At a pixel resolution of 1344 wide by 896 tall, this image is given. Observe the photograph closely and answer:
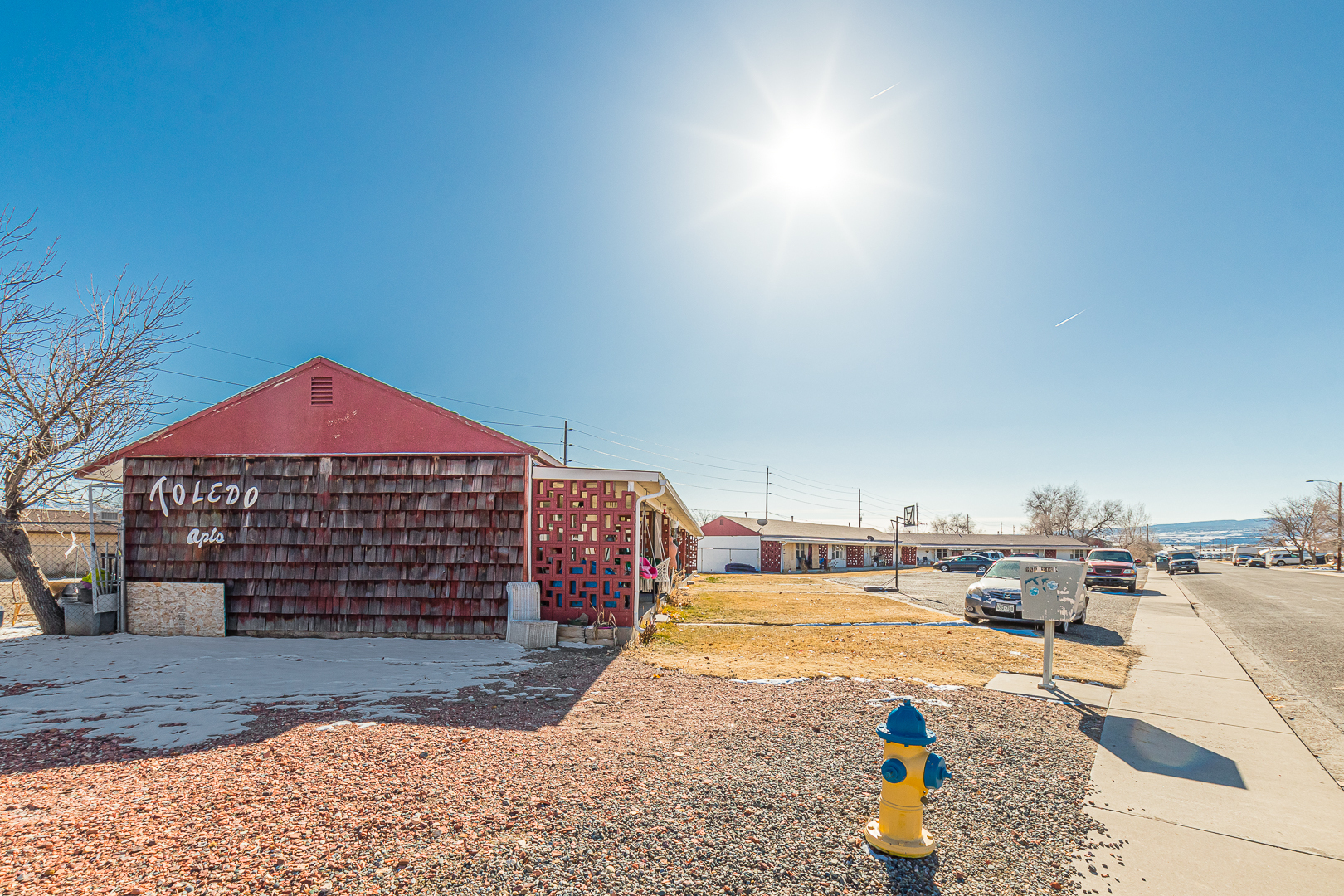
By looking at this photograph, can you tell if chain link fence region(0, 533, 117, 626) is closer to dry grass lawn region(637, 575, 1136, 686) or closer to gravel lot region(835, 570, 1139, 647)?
dry grass lawn region(637, 575, 1136, 686)

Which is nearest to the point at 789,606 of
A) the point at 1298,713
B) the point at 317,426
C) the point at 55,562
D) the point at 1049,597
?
the point at 1049,597

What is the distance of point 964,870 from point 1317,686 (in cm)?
789

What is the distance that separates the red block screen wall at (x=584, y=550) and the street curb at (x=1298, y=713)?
307 inches

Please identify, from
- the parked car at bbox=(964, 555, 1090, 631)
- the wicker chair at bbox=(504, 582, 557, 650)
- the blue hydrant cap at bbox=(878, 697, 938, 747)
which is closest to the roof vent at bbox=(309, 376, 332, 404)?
the wicker chair at bbox=(504, 582, 557, 650)

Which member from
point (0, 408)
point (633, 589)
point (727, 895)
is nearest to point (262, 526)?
point (0, 408)

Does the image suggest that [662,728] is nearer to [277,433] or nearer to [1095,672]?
[1095,672]

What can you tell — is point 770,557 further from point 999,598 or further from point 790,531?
point 999,598

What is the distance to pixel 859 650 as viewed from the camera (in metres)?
10.2

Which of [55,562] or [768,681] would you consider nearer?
[768,681]

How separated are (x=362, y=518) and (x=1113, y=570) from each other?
25.2 meters

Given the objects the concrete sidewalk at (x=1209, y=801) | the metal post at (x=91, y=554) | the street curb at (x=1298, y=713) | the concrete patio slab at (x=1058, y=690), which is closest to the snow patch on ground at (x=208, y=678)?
the metal post at (x=91, y=554)

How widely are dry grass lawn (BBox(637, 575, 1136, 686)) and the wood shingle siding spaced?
3068 millimetres

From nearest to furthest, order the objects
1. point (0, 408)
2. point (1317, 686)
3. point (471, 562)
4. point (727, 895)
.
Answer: point (727, 895)
point (1317, 686)
point (0, 408)
point (471, 562)

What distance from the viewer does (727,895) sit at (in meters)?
2.92
